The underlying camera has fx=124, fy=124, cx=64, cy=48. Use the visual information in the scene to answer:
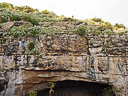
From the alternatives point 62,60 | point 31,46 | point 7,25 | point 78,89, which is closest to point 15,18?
point 7,25

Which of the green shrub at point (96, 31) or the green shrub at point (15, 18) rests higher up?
the green shrub at point (15, 18)

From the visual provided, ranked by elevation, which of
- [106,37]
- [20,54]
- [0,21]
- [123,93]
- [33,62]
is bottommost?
[123,93]

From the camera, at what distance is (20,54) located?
28.4ft

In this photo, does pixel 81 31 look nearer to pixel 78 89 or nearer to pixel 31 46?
pixel 31 46

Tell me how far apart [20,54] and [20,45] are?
633 millimetres

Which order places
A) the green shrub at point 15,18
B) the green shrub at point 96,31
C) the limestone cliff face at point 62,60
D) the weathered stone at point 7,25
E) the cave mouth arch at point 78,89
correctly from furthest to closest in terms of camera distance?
the cave mouth arch at point 78,89 → the green shrub at point 15,18 → the weathered stone at point 7,25 → the green shrub at point 96,31 → the limestone cliff face at point 62,60

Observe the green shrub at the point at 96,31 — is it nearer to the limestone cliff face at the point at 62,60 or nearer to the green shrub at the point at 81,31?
the limestone cliff face at the point at 62,60

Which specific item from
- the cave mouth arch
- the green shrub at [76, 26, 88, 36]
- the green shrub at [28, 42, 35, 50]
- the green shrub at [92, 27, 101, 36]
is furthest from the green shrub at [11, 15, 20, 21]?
the cave mouth arch

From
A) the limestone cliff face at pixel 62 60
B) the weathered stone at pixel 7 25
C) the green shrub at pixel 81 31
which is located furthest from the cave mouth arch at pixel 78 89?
the weathered stone at pixel 7 25

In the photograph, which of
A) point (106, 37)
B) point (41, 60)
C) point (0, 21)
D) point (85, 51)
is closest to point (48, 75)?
point (41, 60)

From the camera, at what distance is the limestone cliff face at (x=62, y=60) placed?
825 cm

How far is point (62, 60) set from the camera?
28.2 feet

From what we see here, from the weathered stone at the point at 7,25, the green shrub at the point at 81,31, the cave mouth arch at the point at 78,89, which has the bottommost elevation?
the cave mouth arch at the point at 78,89

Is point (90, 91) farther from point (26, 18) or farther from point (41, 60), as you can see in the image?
point (26, 18)
